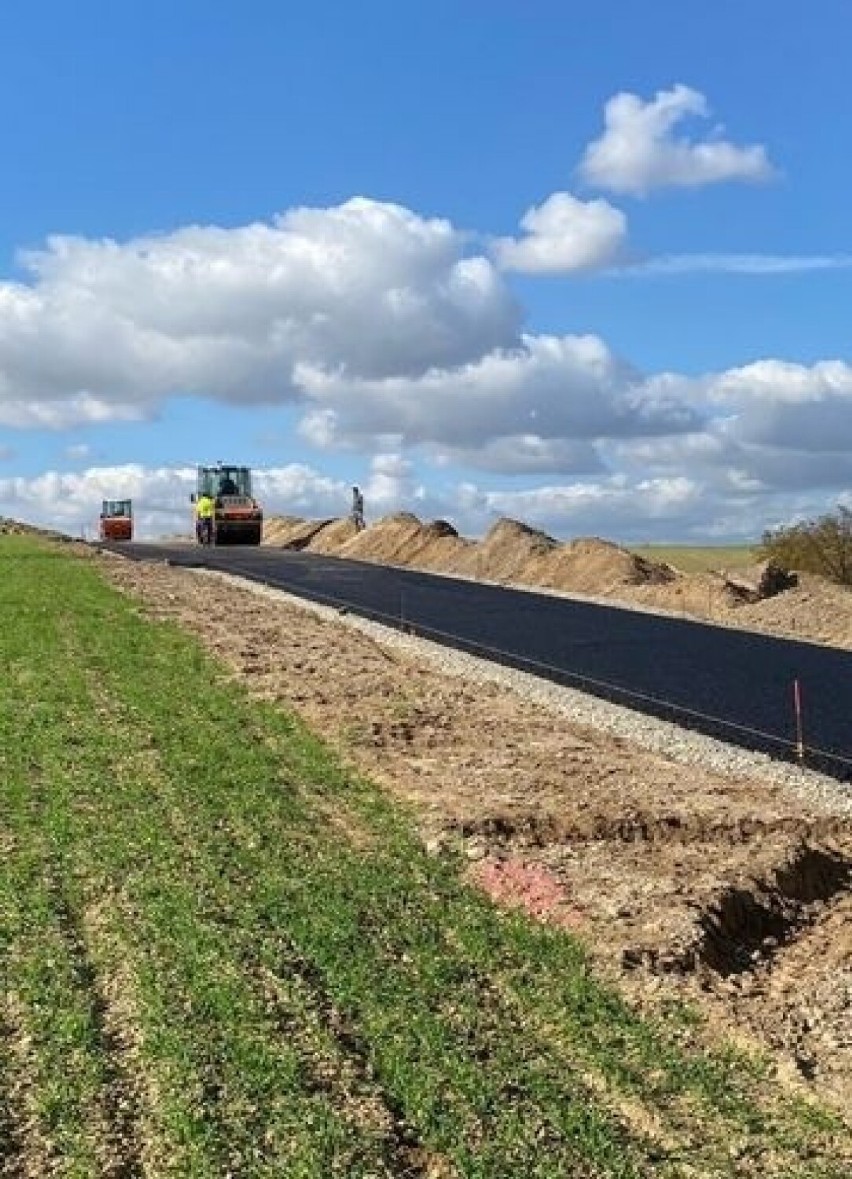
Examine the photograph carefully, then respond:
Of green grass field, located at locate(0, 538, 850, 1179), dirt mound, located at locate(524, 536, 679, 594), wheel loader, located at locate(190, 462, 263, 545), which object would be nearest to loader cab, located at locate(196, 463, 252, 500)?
wheel loader, located at locate(190, 462, 263, 545)

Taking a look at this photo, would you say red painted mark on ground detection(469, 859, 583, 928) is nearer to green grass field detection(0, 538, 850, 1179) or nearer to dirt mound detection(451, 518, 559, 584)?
green grass field detection(0, 538, 850, 1179)

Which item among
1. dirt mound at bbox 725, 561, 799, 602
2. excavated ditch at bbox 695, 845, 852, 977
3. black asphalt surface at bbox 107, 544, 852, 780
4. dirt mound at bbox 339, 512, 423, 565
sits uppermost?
dirt mound at bbox 339, 512, 423, 565

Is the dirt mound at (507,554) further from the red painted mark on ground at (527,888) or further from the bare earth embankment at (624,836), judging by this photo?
the red painted mark on ground at (527,888)

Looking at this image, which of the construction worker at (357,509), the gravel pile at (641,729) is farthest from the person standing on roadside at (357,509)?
the gravel pile at (641,729)

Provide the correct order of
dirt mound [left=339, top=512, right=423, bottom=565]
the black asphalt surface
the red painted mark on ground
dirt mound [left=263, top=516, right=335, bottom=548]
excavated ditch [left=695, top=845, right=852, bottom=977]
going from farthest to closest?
1. dirt mound [left=263, top=516, right=335, bottom=548]
2. dirt mound [left=339, top=512, right=423, bottom=565]
3. the black asphalt surface
4. the red painted mark on ground
5. excavated ditch [left=695, top=845, right=852, bottom=977]

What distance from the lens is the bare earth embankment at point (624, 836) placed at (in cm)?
723

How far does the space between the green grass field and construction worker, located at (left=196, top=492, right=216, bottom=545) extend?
43.1 m

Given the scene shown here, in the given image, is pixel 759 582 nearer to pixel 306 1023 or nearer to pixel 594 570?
pixel 594 570

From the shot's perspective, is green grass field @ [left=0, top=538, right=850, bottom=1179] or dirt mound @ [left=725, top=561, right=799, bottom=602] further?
dirt mound @ [left=725, top=561, right=799, bottom=602]

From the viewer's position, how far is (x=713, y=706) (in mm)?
17188

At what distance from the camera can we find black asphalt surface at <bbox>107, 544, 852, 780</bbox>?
632 inches

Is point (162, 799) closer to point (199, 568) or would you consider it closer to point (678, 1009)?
point (678, 1009)

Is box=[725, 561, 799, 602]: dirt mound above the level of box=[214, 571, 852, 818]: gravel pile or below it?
above

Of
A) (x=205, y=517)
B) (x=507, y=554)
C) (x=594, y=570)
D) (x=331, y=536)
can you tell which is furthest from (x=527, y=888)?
(x=331, y=536)
